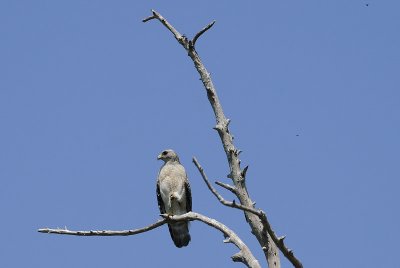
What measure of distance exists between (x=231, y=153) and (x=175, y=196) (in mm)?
4359

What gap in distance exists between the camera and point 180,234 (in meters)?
13.8

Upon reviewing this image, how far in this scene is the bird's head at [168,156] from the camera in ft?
48.5

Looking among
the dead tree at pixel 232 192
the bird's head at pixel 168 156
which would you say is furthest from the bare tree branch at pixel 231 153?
the bird's head at pixel 168 156

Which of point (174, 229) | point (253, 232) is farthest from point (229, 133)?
point (174, 229)

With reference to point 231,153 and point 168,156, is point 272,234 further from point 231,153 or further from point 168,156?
point 168,156

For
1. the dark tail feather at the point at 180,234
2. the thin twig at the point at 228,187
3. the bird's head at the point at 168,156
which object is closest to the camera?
the thin twig at the point at 228,187

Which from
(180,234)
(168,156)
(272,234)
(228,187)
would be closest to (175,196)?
(180,234)

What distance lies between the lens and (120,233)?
368 inches

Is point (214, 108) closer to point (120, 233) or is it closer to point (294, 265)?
point (120, 233)

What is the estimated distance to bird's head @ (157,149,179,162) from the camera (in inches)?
582

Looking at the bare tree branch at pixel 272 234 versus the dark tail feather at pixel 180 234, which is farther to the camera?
the dark tail feather at pixel 180 234

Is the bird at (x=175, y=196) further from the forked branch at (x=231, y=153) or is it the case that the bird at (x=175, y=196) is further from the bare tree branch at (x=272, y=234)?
the bare tree branch at (x=272, y=234)

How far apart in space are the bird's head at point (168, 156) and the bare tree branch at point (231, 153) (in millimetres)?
4454

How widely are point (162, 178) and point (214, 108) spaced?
453 cm
